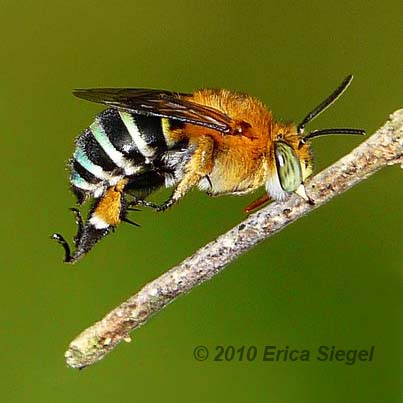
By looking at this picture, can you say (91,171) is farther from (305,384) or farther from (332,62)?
(332,62)

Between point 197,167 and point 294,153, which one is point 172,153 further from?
point 294,153

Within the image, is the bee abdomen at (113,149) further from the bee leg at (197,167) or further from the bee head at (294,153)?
the bee head at (294,153)

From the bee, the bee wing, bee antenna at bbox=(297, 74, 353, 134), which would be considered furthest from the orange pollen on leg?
bee antenna at bbox=(297, 74, 353, 134)

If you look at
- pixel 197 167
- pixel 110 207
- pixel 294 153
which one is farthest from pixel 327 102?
pixel 110 207

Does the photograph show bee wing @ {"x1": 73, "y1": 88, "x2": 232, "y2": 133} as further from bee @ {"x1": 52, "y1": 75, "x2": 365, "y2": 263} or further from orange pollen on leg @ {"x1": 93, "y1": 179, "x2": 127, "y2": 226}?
orange pollen on leg @ {"x1": 93, "y1": 179, "x2": 127, "y2": 226}

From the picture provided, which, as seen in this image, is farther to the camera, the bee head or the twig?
the bee head

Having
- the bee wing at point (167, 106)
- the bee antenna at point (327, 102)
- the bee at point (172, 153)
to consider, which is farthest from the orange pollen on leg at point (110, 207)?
the bee antenna at point (327, 102)
